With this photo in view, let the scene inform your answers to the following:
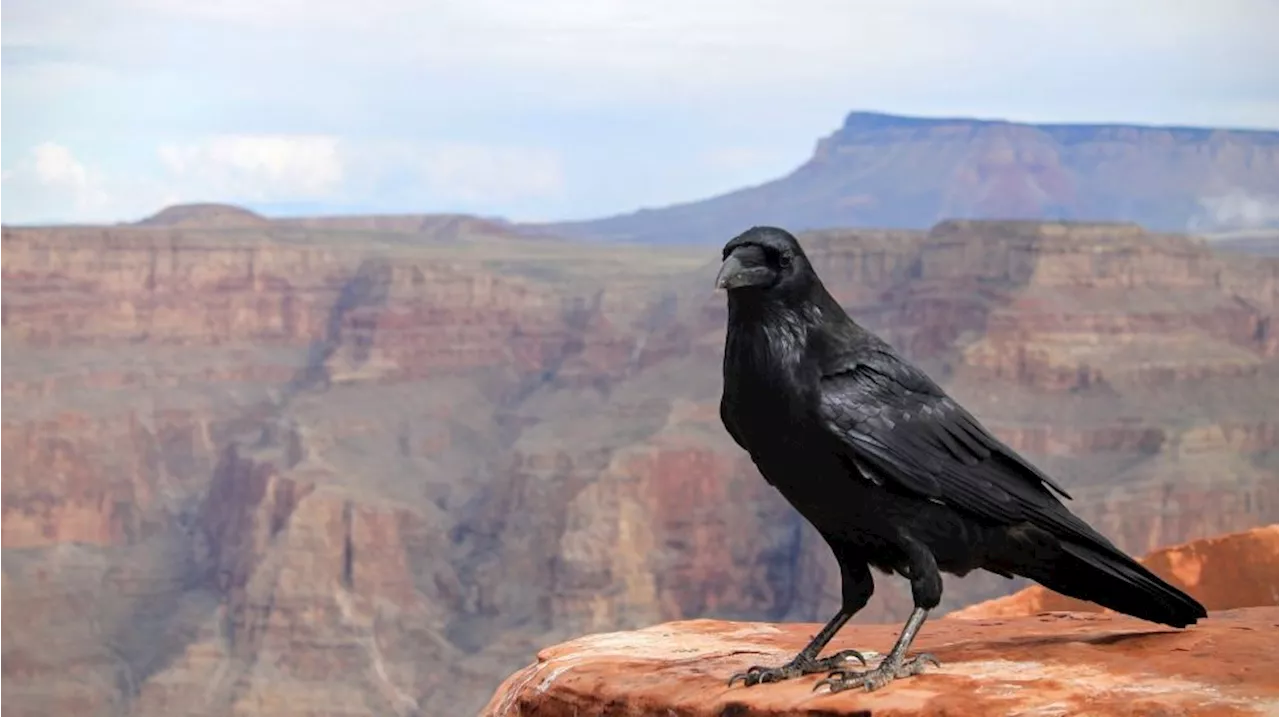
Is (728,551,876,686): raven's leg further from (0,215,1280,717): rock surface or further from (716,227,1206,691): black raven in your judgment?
(0,215,1280,717): rock surface

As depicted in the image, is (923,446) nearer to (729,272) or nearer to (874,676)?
(874,676)

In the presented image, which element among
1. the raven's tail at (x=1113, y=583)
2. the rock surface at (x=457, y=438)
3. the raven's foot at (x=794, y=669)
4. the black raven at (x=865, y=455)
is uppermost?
the black raven at (x=865, y=455)

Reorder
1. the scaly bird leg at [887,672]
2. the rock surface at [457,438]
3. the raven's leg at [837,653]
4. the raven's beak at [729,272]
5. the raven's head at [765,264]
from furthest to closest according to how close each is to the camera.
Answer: the rock surface at [457,438]
the raven's leg at [837,653]
the scaly bird leg at [887,672]
the raven's head at [765,264]
the raven's beak at [729,272]

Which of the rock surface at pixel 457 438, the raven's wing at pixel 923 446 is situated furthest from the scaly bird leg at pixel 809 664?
the rock surface at pixel 457 438

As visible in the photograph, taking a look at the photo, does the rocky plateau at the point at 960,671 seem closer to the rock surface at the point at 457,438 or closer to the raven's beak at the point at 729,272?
the raven's beak at the point at 729,272

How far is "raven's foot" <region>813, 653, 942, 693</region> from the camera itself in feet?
23.1

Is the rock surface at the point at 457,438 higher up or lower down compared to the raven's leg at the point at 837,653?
lower down

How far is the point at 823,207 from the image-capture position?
11006 cm

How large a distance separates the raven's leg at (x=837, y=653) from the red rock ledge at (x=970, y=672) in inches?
2.0

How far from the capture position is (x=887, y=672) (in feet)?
23.2

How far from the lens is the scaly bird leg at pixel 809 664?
24.1 feet

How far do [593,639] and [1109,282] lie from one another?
65274 millimetres

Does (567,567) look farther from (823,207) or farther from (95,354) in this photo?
(823,207)

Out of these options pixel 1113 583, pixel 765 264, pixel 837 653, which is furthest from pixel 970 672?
pixel 765 264
